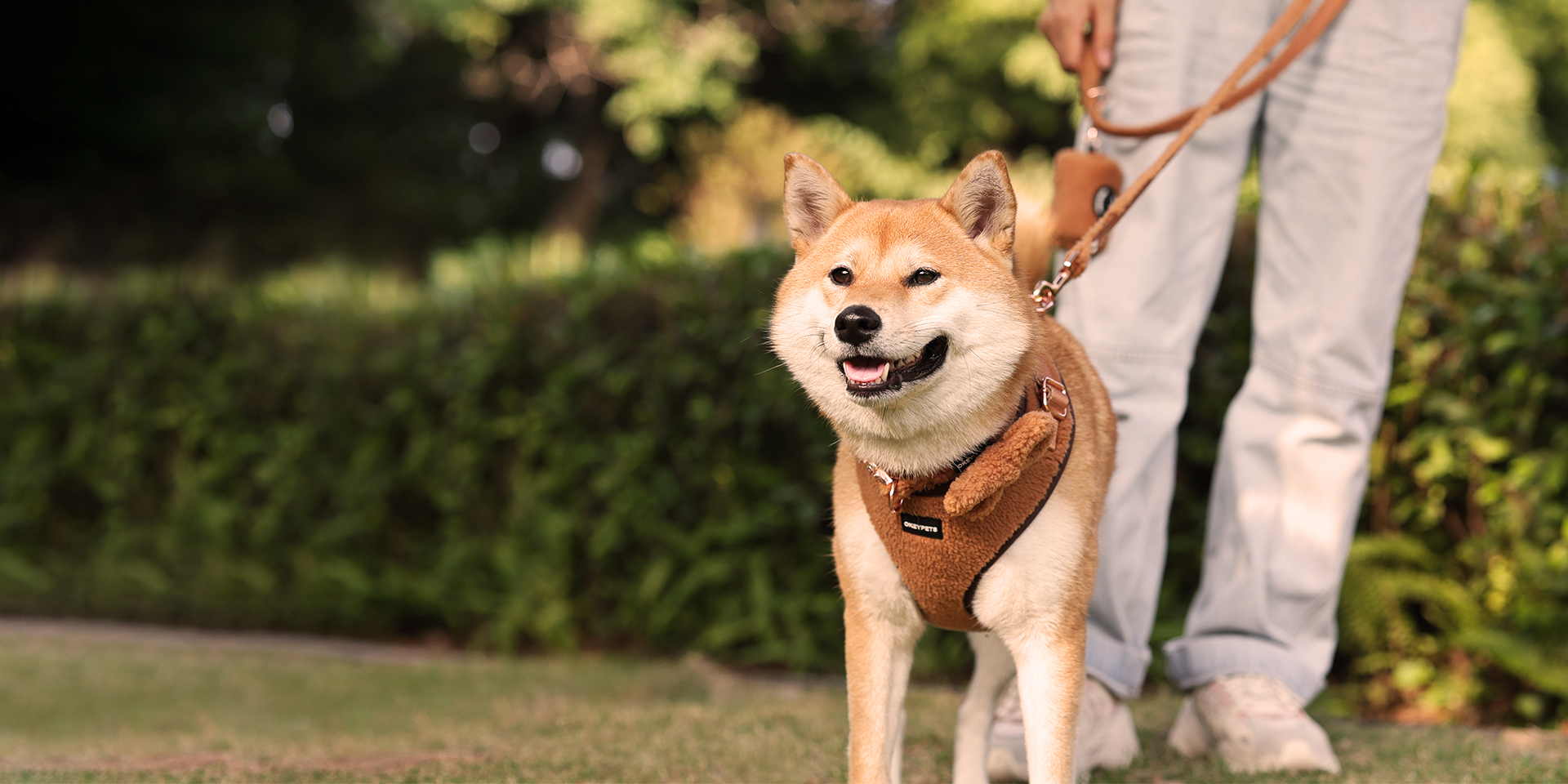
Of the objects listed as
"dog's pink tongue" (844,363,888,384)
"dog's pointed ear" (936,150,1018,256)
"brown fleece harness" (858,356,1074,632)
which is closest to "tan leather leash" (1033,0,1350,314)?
"dog's pointed ear" (936,150,1018,256)

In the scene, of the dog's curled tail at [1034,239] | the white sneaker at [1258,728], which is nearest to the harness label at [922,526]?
the dog's curled tail at [1034,239]

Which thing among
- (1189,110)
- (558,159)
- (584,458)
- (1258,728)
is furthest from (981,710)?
(558,159)

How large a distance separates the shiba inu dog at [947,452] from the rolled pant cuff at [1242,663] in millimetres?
931

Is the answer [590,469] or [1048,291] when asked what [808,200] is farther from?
[590,469]

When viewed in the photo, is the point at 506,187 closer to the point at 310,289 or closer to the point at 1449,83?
the point at 310,289

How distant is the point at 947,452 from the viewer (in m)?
2.25

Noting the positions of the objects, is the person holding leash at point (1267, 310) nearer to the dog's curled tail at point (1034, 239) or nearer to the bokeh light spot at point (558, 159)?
the dog's curled tail at point (1034, 239)

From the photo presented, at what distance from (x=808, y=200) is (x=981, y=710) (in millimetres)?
1261

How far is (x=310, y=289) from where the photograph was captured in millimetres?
6941

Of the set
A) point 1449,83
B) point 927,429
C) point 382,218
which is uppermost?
point 1449,83

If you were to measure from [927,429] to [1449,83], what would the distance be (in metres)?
1.92

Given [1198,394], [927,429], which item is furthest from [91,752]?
[1198,394]

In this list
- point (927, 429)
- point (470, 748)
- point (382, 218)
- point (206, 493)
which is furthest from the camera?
point (382, 218)

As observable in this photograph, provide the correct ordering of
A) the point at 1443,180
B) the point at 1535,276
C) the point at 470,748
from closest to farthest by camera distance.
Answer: the point at 470,748
the point at 1535,276
the point at 1443,180
